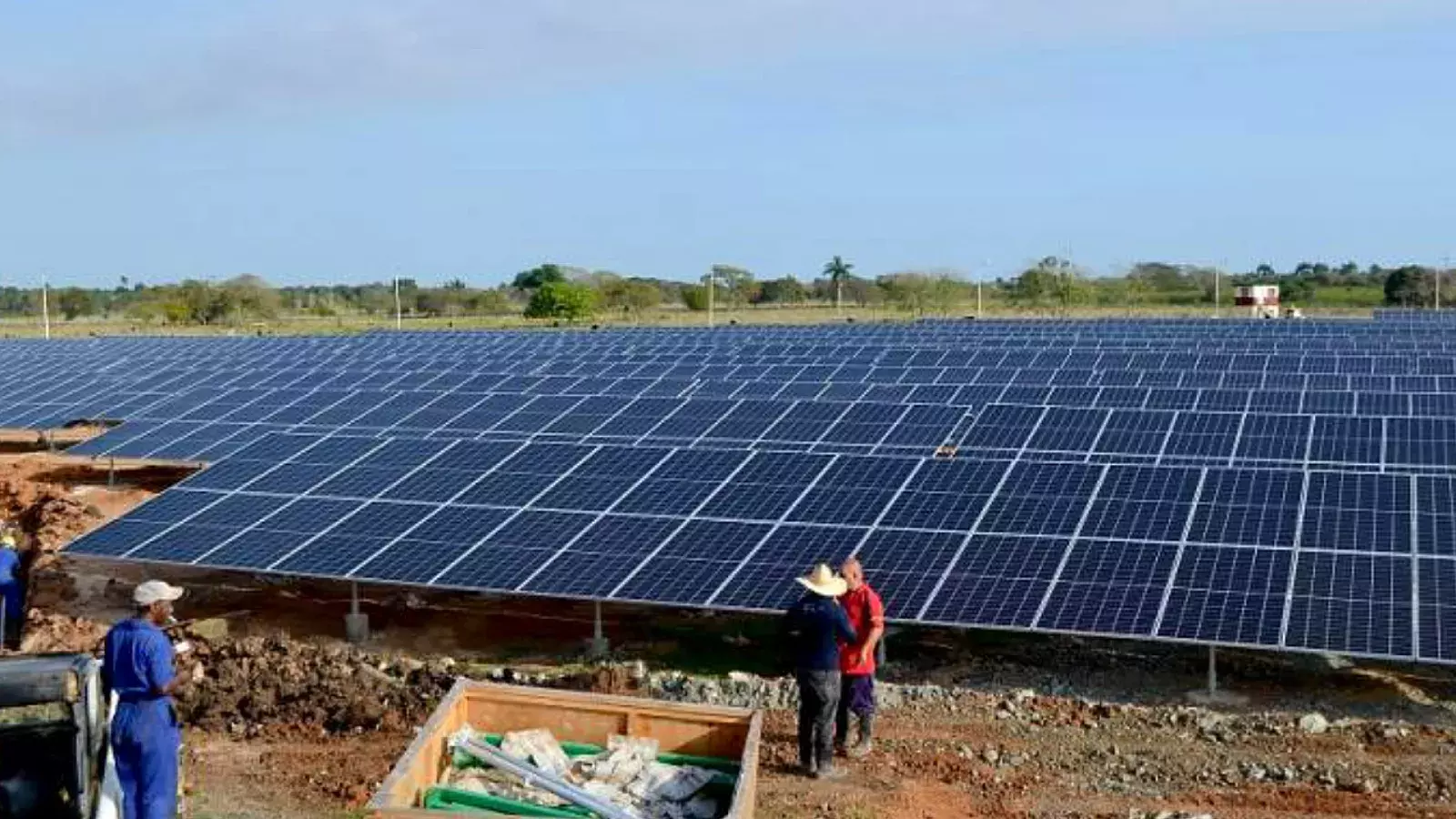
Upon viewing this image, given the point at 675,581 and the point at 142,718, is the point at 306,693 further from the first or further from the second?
the point at 142,718

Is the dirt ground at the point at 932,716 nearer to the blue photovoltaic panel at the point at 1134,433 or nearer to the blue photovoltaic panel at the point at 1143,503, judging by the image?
the blue photovoltaic panel at the point at 1143,503

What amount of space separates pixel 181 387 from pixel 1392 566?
2746cm

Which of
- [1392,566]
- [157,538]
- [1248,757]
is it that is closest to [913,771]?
[1248,757]

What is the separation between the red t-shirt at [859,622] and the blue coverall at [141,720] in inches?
223

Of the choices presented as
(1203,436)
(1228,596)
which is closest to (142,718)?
(1228,596)

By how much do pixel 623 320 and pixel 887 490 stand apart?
3435 inches

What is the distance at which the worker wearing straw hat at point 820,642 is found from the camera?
11859mm

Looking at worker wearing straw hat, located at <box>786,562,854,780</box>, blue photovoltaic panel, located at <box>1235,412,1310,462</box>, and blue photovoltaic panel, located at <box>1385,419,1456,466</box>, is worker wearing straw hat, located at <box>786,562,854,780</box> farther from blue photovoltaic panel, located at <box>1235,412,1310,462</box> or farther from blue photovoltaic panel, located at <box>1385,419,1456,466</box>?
blue photovoltaic panel, located at <box>1385,419,1456,466</box>

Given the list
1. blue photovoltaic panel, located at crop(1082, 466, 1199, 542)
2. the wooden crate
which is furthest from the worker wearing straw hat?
blue photovoltaic panel, located at crop(1082, 466, 1199, 542)

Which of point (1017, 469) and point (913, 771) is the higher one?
point (1017, 469)

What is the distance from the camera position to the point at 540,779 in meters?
9.69

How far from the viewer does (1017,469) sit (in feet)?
59.3

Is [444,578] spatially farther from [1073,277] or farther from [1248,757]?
[1073,277]

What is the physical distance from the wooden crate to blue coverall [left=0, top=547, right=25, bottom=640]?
9.28 metres
